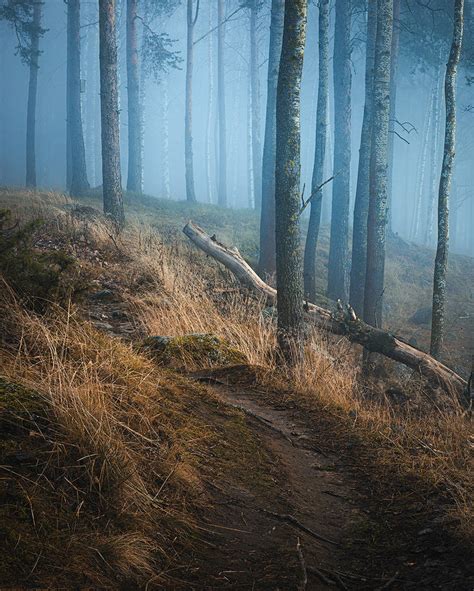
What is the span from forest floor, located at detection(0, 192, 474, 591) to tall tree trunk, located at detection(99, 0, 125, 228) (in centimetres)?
903

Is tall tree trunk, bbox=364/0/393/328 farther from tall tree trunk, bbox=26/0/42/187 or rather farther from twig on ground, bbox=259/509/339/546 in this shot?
tall tree trunk, bbox=26/0/42/187

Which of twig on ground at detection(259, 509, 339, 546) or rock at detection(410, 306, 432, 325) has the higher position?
twig on ground at detection(259, 509, 339, 546)

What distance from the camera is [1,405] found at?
304cm

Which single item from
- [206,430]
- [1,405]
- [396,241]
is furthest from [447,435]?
[396,241]

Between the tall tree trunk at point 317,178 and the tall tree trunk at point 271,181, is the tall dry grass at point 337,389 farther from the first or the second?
the tall tree trunk at point 317,178

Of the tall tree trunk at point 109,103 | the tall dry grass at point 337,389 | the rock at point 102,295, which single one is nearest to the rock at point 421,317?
the tall dry grass at point 337,389

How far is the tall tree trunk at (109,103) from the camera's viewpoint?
14297 mm

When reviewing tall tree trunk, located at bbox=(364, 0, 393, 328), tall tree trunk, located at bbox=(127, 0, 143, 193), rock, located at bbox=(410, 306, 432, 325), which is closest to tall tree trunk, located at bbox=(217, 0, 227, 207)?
tall tree trunk, located at bbox=(127, 0, 143, 193)

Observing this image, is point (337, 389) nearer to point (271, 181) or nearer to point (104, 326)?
point (104, 326)

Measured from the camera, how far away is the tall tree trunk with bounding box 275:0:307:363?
631cm

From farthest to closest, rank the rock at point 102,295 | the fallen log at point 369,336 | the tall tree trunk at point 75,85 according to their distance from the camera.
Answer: the tall tree trunk at point 75,85
the rock at point 102,295
the fallen log at point 369,336

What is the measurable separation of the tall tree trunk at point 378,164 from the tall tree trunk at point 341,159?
3398 millimetres

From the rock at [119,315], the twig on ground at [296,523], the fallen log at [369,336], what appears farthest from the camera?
the fallen log at [369,336]

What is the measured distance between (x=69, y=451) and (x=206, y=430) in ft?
4.59
